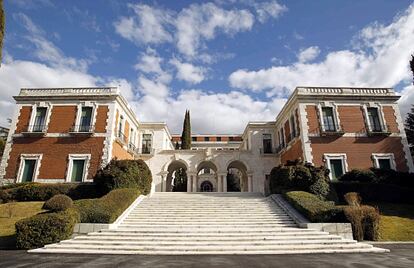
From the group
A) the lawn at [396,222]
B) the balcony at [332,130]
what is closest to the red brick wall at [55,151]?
the balcony at [332,130]

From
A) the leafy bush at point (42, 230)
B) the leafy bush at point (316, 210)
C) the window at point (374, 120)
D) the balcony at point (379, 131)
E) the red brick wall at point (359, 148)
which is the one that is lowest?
the leafy bush at point (42, 230)

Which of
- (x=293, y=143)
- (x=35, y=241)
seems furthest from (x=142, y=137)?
(x=35, y=241)

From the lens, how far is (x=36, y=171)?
23.5 meters

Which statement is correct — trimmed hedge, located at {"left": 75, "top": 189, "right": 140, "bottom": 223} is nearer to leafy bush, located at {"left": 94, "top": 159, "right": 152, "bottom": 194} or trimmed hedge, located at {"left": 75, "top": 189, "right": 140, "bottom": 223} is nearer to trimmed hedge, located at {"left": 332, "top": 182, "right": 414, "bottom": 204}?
leafy bush, located at {"left": 94, "top": 159, "right": 152, "bottom": 194}

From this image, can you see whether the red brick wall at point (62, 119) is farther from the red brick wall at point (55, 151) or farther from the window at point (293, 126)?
the window at point (293, 126)

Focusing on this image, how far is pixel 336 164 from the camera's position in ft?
77.7

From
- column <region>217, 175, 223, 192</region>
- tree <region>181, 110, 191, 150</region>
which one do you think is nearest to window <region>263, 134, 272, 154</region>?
column <region>217, 175, 223, 192</region>

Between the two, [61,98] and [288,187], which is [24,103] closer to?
[61,98]

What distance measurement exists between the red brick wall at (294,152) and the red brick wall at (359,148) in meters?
1.26

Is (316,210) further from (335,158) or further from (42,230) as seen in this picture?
(335,158)

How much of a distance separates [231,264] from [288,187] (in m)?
11.3

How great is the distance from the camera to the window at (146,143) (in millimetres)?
32931

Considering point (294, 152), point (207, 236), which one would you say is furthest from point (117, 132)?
point (207, 236)

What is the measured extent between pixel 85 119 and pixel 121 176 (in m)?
11.3
